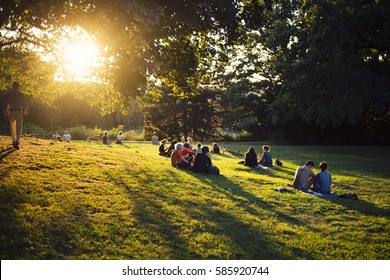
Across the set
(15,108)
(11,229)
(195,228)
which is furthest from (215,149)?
(11,229)

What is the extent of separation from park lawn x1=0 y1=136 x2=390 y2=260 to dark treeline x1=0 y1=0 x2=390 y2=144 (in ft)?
12.1

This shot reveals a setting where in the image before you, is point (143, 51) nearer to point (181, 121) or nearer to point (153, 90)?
point (153, 90)

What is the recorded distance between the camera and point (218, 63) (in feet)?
53.5

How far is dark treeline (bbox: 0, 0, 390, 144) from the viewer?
29.2 ft

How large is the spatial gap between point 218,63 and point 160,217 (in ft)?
33.8

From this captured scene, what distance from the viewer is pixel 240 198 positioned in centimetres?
1080

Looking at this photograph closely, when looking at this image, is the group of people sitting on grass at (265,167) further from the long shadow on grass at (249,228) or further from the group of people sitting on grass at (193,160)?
the long shadow on grass at (249,228)

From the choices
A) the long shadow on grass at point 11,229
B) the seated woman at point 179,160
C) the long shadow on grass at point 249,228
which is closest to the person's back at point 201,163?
the seated woman at point 179,160

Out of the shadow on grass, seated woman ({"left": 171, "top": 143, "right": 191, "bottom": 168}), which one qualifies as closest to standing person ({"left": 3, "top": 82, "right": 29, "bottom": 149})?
the shadow on grass

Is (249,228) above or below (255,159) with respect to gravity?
below

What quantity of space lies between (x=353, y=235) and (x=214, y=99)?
2030 inches

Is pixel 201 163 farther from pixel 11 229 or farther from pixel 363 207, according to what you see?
pixel 11 229

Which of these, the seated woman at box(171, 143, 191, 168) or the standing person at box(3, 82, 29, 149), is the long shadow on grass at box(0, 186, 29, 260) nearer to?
the standing person at box(3, 82, 29, 149)

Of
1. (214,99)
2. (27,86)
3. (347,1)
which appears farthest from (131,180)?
(214,99)
